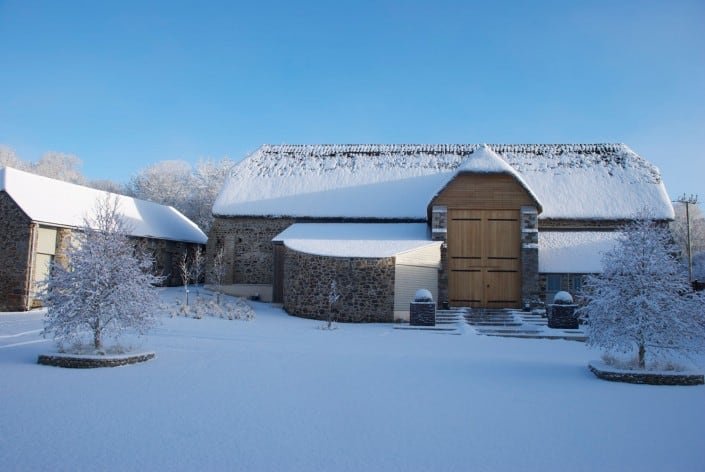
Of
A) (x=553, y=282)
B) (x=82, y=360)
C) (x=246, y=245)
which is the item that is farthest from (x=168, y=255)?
(x=553, y=282)

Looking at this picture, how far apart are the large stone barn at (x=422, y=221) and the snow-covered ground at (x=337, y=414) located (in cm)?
771

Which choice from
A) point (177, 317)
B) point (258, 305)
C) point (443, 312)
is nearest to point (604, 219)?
point (443, 312)

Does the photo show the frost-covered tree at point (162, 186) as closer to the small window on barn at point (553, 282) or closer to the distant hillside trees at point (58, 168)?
the distant hillside trees at point (58, 168)

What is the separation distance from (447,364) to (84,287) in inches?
294

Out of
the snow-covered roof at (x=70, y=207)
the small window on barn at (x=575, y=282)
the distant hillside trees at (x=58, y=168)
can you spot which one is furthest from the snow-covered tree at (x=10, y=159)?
the small window on barn at (x=575, y=282)

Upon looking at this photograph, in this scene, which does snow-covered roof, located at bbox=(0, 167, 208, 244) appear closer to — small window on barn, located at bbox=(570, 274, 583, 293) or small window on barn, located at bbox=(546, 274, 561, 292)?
small window on barn, located at bbox=(546, 274, 561, 292)

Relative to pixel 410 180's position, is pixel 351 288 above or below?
below

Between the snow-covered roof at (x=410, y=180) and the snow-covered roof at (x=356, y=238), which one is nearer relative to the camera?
the snow-covered roof at (x=356, y=238)

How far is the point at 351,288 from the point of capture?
1911 centimetres

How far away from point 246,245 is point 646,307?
1853cm

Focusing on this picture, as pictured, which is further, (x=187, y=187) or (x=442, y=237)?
(x=187, y=187)

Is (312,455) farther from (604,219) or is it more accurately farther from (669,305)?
(604,219)

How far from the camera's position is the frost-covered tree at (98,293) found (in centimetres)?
1057

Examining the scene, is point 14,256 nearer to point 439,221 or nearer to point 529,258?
point 439,221
